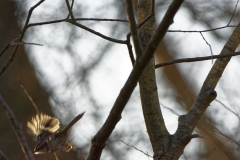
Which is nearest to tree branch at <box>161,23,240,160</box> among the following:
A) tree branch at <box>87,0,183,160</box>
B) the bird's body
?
tree branch at <box>87,0,183,160</box>

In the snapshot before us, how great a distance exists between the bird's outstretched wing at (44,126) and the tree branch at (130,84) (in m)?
0.78

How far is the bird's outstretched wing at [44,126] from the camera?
5.42 feet

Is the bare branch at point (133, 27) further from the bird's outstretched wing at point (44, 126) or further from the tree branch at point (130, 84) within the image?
the bird's outstretched wing at point (44, 126)

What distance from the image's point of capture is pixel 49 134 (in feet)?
5.65

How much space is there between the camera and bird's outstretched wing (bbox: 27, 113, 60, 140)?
5.42ft

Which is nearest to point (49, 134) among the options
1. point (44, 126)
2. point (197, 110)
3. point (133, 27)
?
point (44, 126)

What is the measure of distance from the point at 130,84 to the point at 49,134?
0.99 meters

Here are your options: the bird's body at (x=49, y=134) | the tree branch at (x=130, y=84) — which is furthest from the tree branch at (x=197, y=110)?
the bird's body at (x=49, y=134)

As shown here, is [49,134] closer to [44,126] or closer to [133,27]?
[44,126]

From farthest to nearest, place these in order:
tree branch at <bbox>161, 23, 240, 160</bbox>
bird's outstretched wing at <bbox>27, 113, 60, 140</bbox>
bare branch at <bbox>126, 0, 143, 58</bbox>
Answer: bird's outstretched wing at <bbox>27, 113, 60, 140</bbox> < tree branch at <bbox>161, 23, 240, 160</bbox> < bare branch at <bbox>126, 0, 143, 58</bbox>

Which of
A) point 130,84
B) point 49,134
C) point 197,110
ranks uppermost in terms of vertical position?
point 197,110

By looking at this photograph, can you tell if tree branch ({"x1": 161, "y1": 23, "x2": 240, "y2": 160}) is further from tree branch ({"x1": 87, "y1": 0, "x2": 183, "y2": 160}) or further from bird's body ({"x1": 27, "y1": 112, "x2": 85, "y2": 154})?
bird's body ({"x1": 27, "y1": 112, "x2": 85, "y2": 154})

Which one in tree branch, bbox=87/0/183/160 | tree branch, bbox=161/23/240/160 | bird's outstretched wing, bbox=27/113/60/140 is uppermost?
tree branch, bbox=161/23/240/160

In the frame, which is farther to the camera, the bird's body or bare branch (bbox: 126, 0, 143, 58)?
the bird's body
